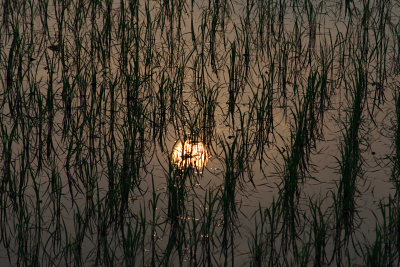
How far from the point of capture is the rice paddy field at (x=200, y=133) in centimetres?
298

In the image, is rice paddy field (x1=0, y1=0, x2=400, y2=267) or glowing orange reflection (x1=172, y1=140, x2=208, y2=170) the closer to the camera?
rice paddy field (x1=0, y1=0, x2=400, y2=267)

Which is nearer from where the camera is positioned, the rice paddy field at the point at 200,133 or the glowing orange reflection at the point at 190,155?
the rice paddy field at the point at 200,133

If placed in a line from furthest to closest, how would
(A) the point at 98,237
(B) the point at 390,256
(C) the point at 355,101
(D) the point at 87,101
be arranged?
(D) the point at 87,101 < (C) the point at 355,101 < (A) the point at 98,237 < (B) the point at 390,256

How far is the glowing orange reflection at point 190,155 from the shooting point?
3557mm

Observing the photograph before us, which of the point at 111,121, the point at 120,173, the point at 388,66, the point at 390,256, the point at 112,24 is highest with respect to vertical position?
the point at 112,24

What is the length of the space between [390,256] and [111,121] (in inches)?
65.3

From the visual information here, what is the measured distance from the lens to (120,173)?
3.43 m

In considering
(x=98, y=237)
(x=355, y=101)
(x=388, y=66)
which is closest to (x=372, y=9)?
(x=388, y=66)

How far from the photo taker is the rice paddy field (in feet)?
9.78

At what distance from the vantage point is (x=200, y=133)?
3855 mm

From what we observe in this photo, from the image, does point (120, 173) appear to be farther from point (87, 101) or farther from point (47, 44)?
point (47, 44)

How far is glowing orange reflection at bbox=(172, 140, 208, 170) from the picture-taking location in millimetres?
3557

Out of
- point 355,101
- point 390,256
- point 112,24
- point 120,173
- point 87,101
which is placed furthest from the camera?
point 112,24

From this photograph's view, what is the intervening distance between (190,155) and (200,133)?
27 cm
